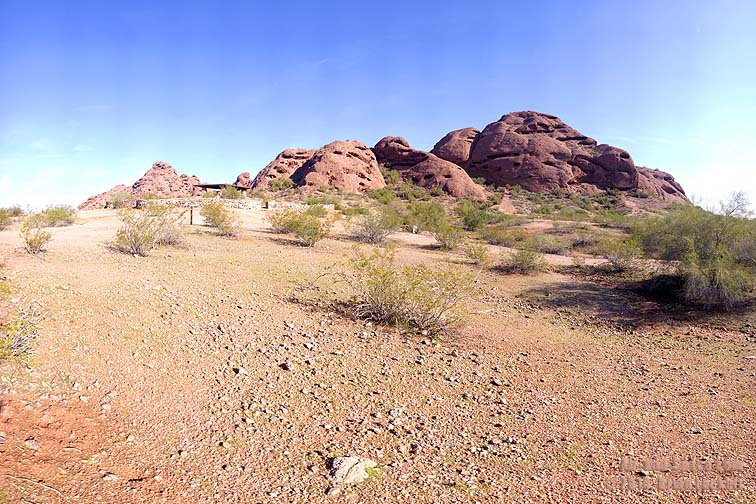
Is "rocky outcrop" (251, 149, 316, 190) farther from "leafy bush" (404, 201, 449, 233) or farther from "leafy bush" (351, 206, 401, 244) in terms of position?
"leafy bush" (351, 206, 401, 244)

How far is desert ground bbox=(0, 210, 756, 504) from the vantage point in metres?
3.02

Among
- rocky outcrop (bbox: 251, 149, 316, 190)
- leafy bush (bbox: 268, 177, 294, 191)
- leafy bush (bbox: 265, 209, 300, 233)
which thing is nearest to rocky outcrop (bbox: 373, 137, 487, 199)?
rocky outcrop (bbox: 251, 149, 316, 190)

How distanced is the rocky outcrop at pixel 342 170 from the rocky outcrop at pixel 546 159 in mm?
17033

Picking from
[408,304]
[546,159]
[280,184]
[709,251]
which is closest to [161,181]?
[280,184]

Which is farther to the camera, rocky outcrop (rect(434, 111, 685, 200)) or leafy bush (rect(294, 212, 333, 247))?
rocky outcrop (rect(434, 111, 685, 200))

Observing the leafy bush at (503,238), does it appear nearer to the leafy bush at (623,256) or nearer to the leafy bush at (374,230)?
the leafy bush at (623,256)

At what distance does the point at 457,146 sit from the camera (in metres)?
70.2

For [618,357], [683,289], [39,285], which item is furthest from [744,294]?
[39,285]

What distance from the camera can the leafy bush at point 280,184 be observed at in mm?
52312

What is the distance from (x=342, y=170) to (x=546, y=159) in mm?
30409

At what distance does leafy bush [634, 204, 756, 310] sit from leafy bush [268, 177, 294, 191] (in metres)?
44.9

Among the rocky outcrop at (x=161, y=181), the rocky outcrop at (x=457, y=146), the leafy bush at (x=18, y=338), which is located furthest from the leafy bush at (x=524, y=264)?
the rocky outcrop at (x=161, y=181)

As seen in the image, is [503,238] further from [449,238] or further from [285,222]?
[285,222]

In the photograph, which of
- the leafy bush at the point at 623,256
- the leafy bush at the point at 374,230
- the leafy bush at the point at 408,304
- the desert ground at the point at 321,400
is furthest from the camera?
the leafy bush at the point at 374,230
